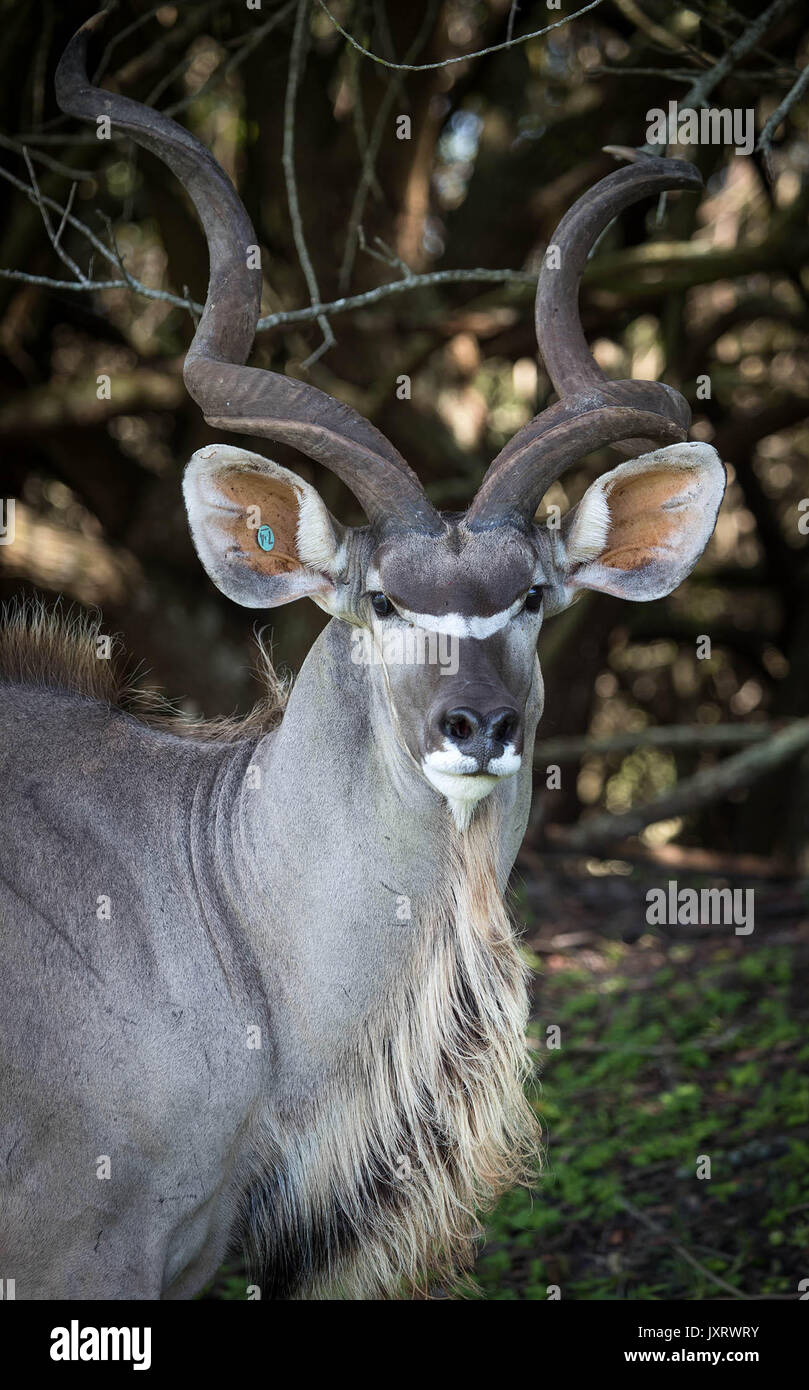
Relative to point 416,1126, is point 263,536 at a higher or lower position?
higher

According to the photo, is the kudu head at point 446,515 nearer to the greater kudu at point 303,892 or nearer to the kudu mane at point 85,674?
the greater kudu at point 303,892

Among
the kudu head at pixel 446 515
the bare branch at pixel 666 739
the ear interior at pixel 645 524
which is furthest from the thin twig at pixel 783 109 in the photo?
the bare branch at pixel 666 739

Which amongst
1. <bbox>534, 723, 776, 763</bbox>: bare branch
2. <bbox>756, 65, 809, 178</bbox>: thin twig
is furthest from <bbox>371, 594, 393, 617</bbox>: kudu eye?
<bbox>534, 723, 776, 763</bbox>: bare branch

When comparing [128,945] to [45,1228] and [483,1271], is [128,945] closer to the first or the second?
[45,1228]

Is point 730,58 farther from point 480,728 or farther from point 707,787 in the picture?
point 707,787

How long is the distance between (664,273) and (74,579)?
151 inches

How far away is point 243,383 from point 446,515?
1.91 feet

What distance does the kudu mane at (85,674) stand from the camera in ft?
12.8

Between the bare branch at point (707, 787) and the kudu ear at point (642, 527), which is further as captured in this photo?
the bare branch at point (707, 787)

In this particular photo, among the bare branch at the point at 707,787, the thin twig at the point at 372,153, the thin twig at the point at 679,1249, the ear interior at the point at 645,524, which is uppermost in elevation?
the thin twig at the point at 372,153

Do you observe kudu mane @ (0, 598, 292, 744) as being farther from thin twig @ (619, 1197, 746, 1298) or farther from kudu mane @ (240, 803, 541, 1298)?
thin twig @ (619, 1197, 746, 1298)

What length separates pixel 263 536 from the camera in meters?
3.51

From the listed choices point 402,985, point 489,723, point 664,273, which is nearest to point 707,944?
point 664,273

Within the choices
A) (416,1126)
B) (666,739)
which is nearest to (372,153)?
(666,739)
